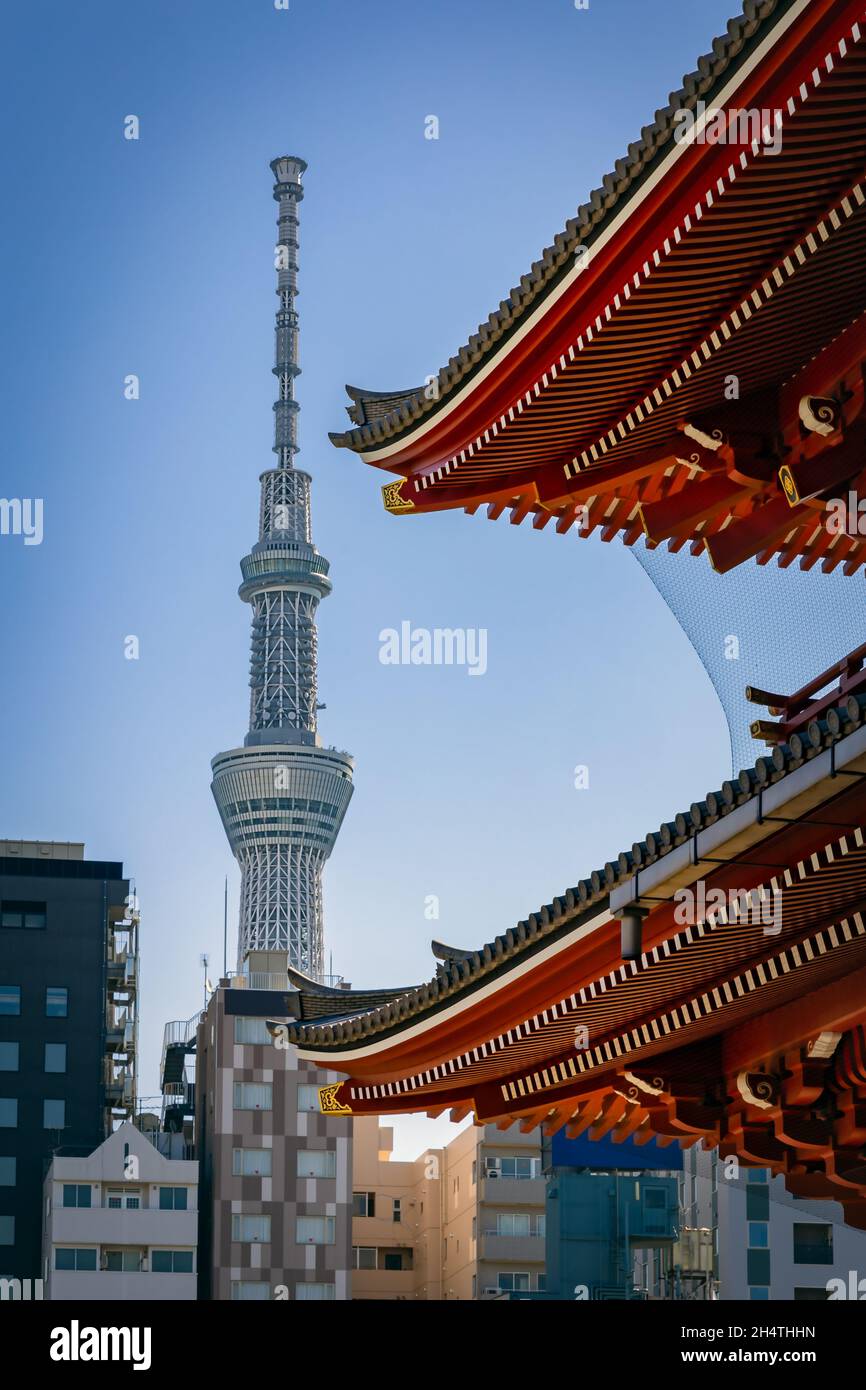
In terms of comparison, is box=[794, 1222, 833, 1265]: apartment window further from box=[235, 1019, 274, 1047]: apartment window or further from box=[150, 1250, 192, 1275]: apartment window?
box=[150, 1250, 192, 1275]: apartment window

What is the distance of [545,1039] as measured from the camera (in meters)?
17.7

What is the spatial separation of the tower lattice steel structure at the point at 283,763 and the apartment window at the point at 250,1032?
78.1 m

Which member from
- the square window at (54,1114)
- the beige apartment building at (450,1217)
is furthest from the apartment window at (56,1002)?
the beige apartment building at (450,1217)

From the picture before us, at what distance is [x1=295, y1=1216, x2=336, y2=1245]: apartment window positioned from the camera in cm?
7338

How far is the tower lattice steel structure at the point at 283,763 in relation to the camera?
6383 inches

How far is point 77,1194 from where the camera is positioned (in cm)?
7069

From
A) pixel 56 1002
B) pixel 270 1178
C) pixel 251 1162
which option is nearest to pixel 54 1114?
pixel 56 1002

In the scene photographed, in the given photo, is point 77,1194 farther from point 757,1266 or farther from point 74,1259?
point 757,1266

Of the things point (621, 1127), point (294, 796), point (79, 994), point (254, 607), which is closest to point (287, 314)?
point (254, 607)

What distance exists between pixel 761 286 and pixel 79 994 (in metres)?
70.2

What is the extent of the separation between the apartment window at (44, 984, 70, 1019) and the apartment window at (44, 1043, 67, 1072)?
1181 millimetres

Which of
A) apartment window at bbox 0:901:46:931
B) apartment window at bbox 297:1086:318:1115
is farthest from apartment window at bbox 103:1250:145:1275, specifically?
apartment window at bbox 0:901:46:931

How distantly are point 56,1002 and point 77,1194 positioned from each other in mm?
10915

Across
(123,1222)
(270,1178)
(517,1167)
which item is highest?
(517,1167)
